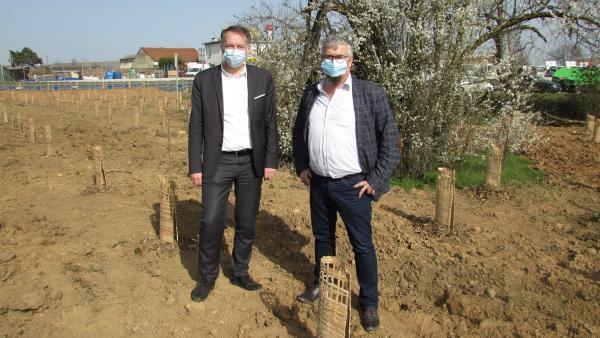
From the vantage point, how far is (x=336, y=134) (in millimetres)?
2779

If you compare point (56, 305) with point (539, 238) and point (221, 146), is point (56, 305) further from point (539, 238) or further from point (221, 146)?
point (539, 238)

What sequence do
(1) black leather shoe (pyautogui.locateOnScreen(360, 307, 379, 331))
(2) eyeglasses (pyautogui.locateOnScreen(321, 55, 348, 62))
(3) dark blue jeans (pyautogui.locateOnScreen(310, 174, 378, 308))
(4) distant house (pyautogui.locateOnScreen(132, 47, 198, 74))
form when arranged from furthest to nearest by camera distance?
(4) distant house (pyautogui.locateOnScreen(132, 47, 198, 74)) < (1) black leather shoe (pyautogui.locateOnScreen(360, 307, 379, 331)) < (3) dark blue jeans (pyautogui.locateOnScreen(310, 174, 378, 308)) < (2) eyeglasses (pyautogui.locateOnScreen(321, 55, 348, 62))

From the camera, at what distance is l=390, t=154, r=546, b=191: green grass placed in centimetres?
669

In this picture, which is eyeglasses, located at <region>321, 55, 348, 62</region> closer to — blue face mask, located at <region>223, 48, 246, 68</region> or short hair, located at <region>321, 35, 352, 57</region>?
short hair, located at <region>321, 35, 352, 57</region>

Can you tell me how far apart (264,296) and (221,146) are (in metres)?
1.14

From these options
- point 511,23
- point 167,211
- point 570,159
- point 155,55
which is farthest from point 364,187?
point 155,55

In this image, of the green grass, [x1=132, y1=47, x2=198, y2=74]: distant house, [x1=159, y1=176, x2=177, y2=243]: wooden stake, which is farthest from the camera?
[x1=132, y1=47, x2=198, y2=74]: distant house

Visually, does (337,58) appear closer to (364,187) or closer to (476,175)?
(364,187)

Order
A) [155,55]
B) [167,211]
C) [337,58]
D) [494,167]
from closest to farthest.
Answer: [337,58], [167,211], [494,167], [155,55]

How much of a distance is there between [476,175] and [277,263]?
446cm

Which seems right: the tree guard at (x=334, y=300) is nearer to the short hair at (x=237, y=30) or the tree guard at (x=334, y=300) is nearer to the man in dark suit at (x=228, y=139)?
the man in dark suit at (x=228, y=139)

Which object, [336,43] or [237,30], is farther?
[237,30]

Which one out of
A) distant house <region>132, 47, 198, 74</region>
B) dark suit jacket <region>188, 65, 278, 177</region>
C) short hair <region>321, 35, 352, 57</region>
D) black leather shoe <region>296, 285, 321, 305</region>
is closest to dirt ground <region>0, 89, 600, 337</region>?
black leather shoe <region>296, 285, 321, 305</region>

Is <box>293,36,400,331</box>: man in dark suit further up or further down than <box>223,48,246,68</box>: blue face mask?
further down
